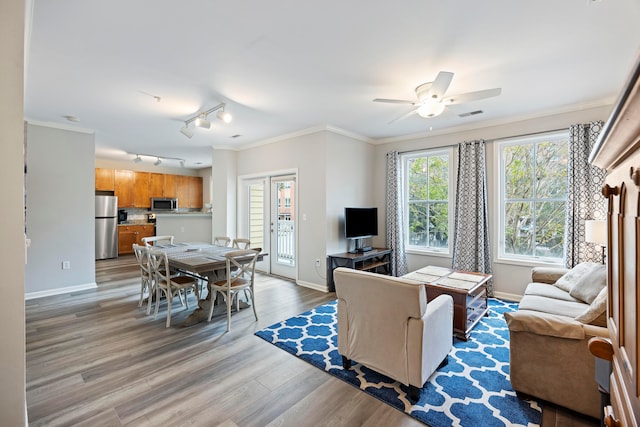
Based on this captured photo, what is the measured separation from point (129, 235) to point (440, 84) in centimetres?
849

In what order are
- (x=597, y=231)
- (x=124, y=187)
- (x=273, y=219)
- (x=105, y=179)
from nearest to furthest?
(x=597, y=231) → (x=273, y=219) → (x=105, y=179) → (x=124, y=187)

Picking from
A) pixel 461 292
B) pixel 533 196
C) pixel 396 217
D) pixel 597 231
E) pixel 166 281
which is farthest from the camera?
pixel 396 217

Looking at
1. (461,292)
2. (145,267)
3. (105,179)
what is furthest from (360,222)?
(105,179)

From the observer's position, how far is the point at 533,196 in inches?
166

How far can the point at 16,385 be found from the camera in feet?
4.63

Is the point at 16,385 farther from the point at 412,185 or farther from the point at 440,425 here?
the point at 412,185

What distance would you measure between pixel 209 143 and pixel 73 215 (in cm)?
259

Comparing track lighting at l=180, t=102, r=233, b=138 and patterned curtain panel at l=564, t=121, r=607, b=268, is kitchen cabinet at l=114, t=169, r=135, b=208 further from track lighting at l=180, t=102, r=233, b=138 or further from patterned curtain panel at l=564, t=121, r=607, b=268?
patterned curtain panel at l=564, t=121, r=607, b=268

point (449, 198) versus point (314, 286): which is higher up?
point (449, 198)

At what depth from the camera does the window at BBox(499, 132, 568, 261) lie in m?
4.03

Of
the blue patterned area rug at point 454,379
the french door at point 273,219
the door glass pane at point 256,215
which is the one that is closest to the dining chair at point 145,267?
the blue patterned area rug at point 454,379

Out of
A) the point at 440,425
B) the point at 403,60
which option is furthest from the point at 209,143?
the point at 440,425

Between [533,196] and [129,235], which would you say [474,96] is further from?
[129,235]

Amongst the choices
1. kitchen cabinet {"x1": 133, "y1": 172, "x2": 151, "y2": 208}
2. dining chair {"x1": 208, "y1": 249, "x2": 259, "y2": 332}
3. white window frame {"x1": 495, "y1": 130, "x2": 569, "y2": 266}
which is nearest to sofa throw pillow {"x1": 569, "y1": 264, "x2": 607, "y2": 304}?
white window frame {"x1": 495, "y1": 130, "x2": 569, "y2": 266}
